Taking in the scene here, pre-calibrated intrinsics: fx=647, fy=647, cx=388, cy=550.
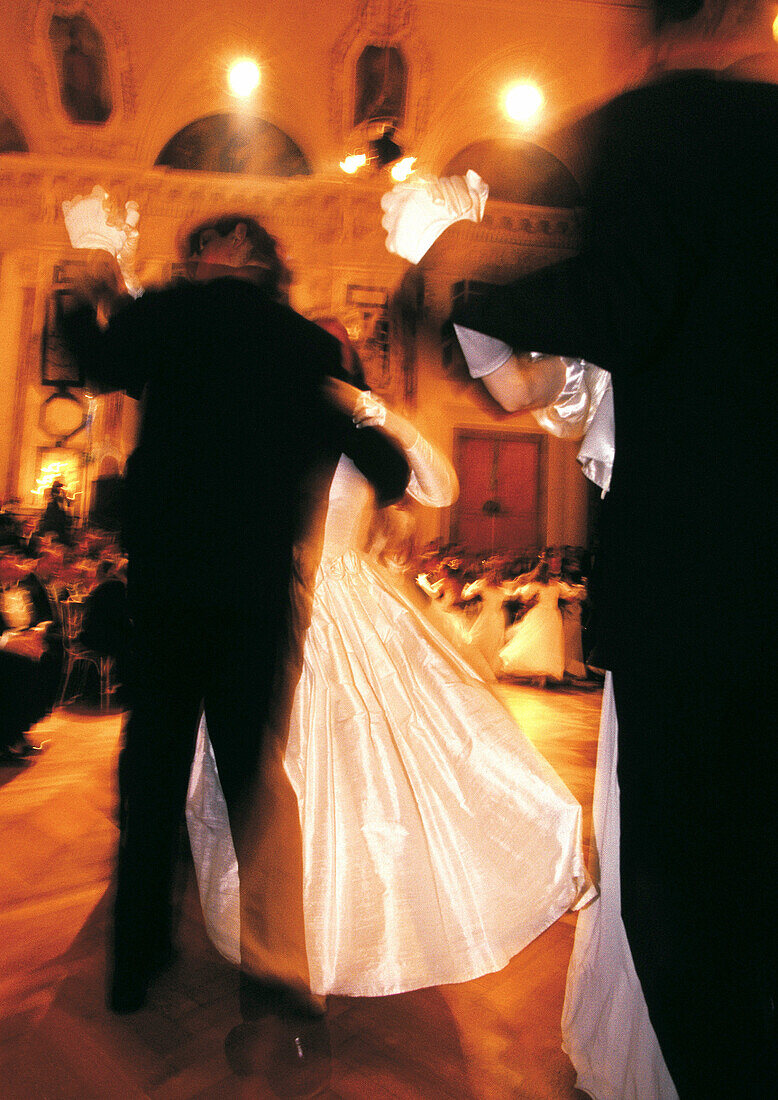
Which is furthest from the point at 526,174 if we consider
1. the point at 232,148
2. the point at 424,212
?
the point at 424,212

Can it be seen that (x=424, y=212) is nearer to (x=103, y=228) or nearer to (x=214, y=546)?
(x=214, y=546)

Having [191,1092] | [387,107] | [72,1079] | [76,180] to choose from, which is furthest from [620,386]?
[76,180]

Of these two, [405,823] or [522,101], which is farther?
[522,101]

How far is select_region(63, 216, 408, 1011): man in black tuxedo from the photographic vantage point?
1.10 metres

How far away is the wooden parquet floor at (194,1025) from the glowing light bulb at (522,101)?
10.3 m

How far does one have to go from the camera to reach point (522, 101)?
906 cm

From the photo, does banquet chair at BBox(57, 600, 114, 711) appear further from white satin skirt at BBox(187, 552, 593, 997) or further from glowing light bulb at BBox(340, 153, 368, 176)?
glowing light bulb at BBox(340, 153, 368, 176)

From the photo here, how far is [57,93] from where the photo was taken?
8.56 m

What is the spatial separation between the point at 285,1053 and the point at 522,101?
1088 cm

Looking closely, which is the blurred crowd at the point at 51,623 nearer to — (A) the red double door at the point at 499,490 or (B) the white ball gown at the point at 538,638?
(B) the white ball gown at the point at 538,638

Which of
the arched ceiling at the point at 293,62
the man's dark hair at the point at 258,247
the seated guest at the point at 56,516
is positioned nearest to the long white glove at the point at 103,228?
the man's dark hair at the point at 258,247

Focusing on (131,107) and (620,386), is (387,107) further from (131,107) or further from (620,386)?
(620,386)

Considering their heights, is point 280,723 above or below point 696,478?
below

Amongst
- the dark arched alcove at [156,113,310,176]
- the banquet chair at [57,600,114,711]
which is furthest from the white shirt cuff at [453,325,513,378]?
the dark arched alcove at [156,113,310,176]
